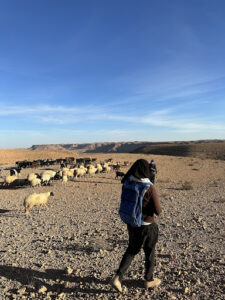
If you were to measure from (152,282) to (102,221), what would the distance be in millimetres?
3515

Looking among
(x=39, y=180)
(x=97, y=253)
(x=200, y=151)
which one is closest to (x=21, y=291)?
(x=97, y=253)

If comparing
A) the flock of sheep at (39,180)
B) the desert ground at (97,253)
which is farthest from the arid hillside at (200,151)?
the desert ground at (97,253)

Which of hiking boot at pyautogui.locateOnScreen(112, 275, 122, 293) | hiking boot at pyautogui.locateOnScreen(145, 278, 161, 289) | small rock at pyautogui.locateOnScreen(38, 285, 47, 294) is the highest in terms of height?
hiking boot at pyautogui.locateOnScreen(112, 275, 122, 293)

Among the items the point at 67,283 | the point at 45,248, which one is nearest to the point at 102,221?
the point at 45,248

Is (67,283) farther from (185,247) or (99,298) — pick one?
(185,247)

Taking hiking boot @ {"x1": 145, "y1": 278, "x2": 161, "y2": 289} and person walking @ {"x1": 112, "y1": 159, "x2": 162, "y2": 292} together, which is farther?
hiking boot @ {"x1": 145, "y1": 278, "x2": 161, "y2": 289}

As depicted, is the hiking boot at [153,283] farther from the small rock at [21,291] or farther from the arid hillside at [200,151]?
the arid hillside at [200,151]

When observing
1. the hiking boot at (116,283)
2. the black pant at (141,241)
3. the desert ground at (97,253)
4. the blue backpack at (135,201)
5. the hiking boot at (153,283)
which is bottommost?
the desert ground at (97,253)

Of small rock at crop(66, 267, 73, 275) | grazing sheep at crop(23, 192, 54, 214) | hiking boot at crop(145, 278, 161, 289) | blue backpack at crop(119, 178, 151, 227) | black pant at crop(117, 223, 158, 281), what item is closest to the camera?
blue backpack at crop(119, 178, 151, 227)

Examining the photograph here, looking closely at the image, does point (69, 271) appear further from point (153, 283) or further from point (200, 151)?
point (200, 151)

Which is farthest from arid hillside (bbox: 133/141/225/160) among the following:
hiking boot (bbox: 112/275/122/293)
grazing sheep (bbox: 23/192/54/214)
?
hiking boot (bbox: 112/275/122/293)

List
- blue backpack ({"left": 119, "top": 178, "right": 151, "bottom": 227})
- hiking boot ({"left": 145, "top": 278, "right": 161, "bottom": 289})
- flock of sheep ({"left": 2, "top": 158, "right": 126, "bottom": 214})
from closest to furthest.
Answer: blue backpack ({"left": 119, "top": 178, "right": 151, "bottom": 227})
hiking boot ({"left": 145, "top": 278, "right": 161, "bottom": 289})
flock of sheep ({"left": 2, "top": 158, "right": 126, "bottom": 214})

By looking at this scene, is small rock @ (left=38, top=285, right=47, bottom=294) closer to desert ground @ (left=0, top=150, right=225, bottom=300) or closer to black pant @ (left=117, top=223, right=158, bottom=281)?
desert ground @ (left=0, top=150, right=225, bottom=300)

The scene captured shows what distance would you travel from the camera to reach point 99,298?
3121 millimetres
